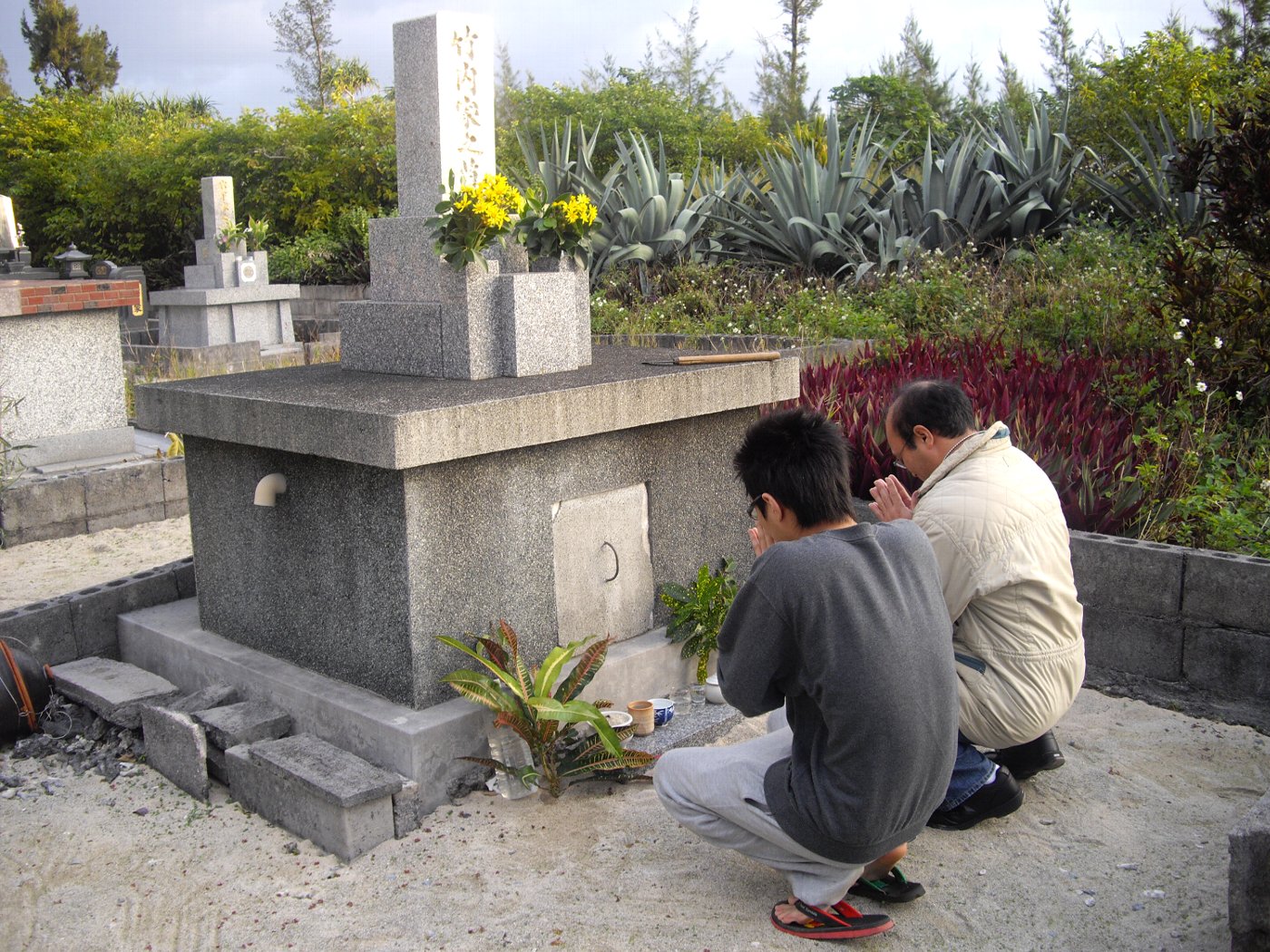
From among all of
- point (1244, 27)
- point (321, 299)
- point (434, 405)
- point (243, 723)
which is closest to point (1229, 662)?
point (434, 405)

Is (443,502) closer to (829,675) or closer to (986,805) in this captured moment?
(829,675)

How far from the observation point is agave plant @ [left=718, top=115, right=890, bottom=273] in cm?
1122

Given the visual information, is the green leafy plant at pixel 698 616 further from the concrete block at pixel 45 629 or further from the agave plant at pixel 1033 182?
the agave plant at pixel 1033 182

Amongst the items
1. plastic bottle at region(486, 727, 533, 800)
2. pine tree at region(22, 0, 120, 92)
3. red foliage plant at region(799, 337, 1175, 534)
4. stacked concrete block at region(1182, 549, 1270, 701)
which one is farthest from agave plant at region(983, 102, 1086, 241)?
pine tree at region(22, 0, 120, 92)

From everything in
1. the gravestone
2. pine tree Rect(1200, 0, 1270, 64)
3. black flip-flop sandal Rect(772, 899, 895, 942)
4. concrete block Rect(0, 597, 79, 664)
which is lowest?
black flip-flop sandal Rect(772, 899, 895, 942)

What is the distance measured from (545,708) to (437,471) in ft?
2.66

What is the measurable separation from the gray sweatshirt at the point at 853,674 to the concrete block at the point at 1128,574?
6.56ft

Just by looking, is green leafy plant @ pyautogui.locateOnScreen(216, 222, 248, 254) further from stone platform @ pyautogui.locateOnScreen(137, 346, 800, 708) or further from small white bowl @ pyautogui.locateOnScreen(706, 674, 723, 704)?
small white bowl @ pyautogui.locateOnScreen(706, 674, 723, 704)

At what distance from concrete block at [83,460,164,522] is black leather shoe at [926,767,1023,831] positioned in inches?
225

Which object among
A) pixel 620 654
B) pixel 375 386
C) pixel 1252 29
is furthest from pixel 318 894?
pixel 1252 29

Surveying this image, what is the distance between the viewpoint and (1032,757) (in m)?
3.60

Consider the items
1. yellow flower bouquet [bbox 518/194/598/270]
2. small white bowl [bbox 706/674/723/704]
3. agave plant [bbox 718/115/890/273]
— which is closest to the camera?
small white bowl [bbox 706/674/723/704]

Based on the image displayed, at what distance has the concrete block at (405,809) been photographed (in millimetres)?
3473

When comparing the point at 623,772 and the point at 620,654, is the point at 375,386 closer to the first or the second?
the point at 620,654
